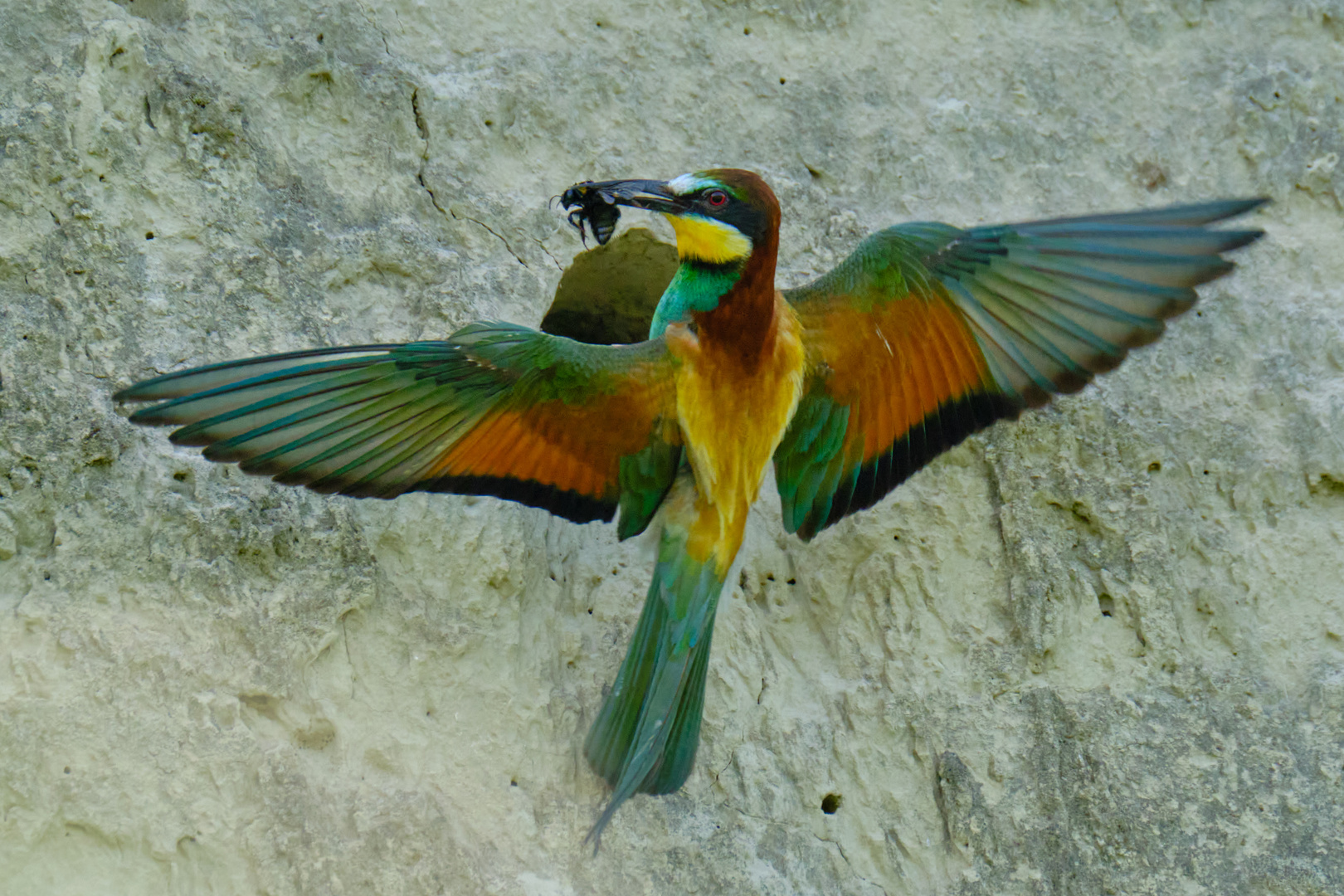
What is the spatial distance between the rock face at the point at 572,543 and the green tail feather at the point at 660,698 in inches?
3.7

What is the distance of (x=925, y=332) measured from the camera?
208cm

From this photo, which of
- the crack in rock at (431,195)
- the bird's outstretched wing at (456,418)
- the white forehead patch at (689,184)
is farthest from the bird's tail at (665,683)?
the crack in rock at (431,195)

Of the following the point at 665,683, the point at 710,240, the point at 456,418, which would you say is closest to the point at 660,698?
the point at 665,683

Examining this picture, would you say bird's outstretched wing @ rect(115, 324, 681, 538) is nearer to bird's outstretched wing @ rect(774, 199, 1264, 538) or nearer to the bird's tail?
the bird's tail

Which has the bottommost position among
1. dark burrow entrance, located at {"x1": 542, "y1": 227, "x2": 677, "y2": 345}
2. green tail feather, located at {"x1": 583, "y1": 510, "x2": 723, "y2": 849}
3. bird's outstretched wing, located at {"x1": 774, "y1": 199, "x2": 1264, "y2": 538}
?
green tail feather, located at {"x1": 583, "y1": 510, "x2": 723, "y2": 849}

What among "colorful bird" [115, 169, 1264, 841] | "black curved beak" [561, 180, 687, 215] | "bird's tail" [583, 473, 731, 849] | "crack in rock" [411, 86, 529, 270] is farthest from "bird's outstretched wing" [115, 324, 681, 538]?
"crack in rock" [411, 86, 529, 270]

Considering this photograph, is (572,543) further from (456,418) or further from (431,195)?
(431,195)

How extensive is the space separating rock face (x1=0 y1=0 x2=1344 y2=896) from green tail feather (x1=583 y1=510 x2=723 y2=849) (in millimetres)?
93

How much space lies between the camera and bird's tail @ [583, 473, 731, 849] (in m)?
1.94

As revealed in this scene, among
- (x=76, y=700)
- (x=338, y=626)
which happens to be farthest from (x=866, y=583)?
(x=76, y=700)

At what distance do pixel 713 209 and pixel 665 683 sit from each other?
2.54ft

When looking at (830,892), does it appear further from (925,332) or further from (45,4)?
(45,4)

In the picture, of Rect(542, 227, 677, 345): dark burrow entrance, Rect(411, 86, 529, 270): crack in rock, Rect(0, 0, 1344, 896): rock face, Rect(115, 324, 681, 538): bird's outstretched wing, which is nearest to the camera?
Rect(115, 324, 681, 538): bird's outstretched wing

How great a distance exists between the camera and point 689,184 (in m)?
2.02
